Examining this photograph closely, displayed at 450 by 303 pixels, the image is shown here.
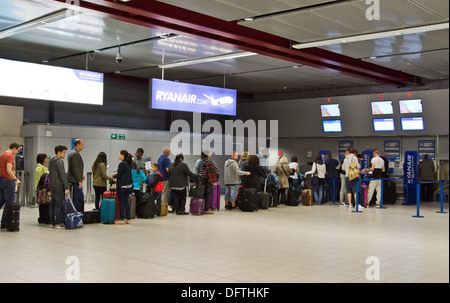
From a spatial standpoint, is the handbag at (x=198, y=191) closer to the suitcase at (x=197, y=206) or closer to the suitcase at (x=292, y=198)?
the suitcase at (x=197, y=206)

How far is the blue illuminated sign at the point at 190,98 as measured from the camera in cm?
1362

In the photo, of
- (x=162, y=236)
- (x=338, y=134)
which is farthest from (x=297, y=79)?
(x=162, y=236)

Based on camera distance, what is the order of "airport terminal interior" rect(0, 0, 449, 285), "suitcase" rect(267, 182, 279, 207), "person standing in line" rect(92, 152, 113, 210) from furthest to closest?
"suitcase" rect(267, 182, 279, 207), "person standing in line" rect(92, 152, 113, 210), "airport terminal interior" rect(0, 0, 449, 285)

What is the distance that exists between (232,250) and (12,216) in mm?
3984

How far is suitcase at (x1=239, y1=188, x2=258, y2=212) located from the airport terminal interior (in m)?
0.06

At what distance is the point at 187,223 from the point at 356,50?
6053 mm

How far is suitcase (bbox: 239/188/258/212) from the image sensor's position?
13.2 m

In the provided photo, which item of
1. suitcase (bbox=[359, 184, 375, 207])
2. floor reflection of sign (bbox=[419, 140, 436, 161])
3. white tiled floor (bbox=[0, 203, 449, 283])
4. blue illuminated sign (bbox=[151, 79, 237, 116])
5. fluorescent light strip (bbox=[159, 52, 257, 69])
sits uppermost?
fluorescent light strip (bbox=[159, 52, 257, 69])

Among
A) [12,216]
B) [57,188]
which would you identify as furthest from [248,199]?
[12,216]

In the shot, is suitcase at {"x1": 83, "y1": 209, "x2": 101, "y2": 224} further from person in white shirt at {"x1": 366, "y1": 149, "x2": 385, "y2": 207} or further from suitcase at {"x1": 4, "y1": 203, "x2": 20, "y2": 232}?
person in white shirt at {"x1": 366, "y1": 149, "x2": 385, "y2": 207}

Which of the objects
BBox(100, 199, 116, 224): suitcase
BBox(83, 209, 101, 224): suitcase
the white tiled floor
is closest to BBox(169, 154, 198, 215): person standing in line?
the white tiled floor

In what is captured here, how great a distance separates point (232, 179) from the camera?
43.9 ft

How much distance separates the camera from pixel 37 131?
14.4 meters

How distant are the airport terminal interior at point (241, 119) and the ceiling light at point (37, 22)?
6 centimetres
